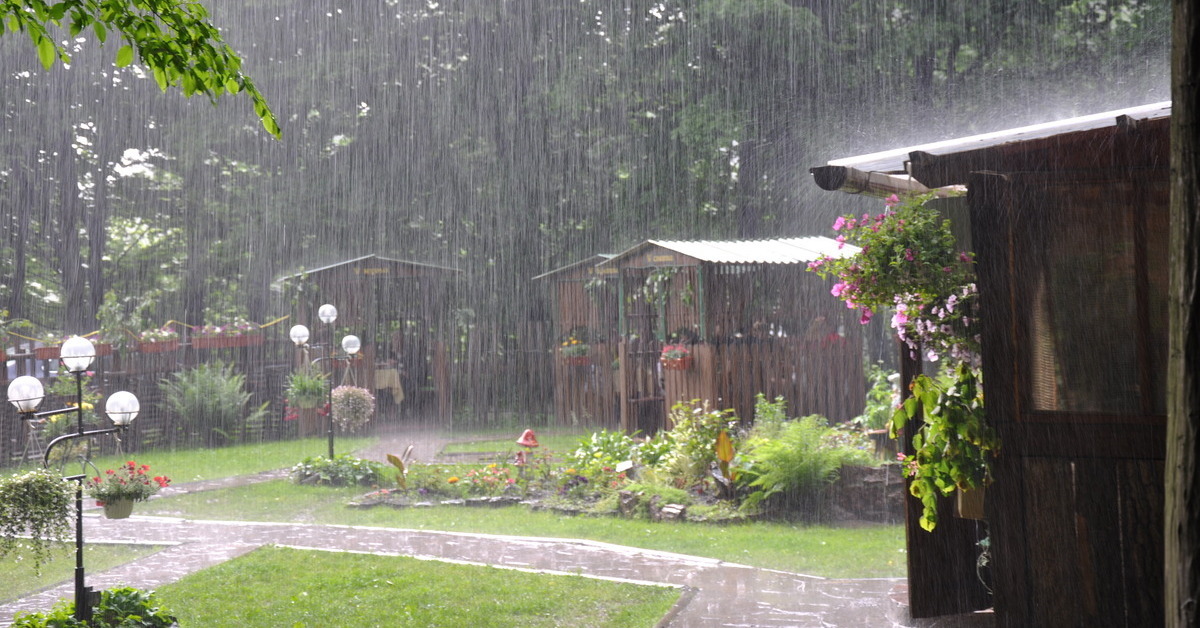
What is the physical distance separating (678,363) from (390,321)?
390 inches

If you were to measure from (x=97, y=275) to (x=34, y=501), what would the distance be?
21.5m

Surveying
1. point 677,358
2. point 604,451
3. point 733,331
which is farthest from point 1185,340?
point 733,331

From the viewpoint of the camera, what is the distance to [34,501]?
568 cm

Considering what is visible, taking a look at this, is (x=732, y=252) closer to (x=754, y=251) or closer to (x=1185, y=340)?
(x=754, y=251)

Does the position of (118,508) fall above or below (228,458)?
above

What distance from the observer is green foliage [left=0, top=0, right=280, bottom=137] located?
4047mm

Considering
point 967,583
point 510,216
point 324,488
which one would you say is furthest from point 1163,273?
point 510,216

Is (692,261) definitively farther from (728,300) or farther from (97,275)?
(97,275)

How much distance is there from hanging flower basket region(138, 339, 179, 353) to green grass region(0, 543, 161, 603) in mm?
8660

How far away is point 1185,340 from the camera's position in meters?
2.27

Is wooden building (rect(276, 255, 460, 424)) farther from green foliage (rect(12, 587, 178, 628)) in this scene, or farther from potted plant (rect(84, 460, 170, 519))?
green foliage (rect(12, 587, 178, 628))

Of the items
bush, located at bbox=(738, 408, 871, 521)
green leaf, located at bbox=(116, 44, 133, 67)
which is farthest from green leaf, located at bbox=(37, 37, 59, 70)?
bush, located at bbox=(738, 408, 871, 521)

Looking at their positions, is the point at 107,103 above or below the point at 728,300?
above

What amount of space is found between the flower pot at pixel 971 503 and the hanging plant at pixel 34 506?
506cm
